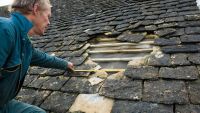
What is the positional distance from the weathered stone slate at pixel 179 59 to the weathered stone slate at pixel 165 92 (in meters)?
0.34

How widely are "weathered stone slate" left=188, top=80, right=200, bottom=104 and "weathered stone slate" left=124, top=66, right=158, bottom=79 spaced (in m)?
0.37

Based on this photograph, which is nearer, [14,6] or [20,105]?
[14,6]

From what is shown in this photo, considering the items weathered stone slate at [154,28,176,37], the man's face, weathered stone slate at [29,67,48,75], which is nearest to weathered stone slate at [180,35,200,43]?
weathered stone slate at [154,28,176,37]

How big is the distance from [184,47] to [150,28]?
0.87 m

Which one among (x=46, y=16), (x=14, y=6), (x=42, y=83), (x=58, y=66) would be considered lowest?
(x=42, y=83)

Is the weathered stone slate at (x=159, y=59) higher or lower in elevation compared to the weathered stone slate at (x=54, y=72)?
higher

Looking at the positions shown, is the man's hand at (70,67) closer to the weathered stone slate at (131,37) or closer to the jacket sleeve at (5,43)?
the weathered stone slate at (131,37)

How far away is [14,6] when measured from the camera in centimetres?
215

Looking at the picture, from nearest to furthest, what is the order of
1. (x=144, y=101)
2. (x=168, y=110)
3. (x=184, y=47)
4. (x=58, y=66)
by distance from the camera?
(x=168, y=110) → (x=144, y=101) → (x=184, y=47) → (x=58, y=66)

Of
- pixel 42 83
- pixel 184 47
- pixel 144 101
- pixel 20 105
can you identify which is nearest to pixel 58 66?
pixel 42 83

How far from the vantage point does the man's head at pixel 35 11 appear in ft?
7.03

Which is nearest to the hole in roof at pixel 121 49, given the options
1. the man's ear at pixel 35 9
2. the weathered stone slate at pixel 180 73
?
the weathered stone slate at pixel 180 73

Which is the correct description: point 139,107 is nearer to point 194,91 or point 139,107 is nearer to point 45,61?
point 194,91

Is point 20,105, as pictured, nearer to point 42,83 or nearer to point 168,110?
point 42,83
